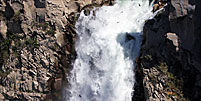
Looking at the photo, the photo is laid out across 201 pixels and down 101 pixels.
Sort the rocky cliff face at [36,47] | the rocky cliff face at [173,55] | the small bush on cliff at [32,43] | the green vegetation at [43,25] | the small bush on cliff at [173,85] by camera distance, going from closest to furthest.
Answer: the rocky cliff face at [173,55] < the small bush on cliff at [173,85] < the rocky cliff face at [36,47] < the small bush on cliff at [32,43] < the green vegetation at [43,25]

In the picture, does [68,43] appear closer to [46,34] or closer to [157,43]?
[46,34]

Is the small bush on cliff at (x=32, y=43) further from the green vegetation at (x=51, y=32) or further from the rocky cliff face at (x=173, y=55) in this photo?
the rocky cliff face at (x=173, y=55)

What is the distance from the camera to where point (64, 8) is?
1739 centimetres

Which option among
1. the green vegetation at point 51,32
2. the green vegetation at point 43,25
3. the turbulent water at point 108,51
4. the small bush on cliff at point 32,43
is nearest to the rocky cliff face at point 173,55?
the turbulent water at point 108,51

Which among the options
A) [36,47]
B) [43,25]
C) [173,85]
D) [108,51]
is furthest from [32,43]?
[173,85]

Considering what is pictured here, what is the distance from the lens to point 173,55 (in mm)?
12477

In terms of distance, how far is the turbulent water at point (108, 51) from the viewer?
14398 millimetres

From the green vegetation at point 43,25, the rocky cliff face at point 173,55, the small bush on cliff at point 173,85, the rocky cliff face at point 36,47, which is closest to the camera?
the rocky cliff face at point 173,55

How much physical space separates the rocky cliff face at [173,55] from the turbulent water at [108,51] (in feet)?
4.20

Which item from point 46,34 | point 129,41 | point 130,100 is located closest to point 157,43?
point 129,41

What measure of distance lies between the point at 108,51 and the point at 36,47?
4418 millimetres

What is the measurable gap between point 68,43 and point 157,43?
5.81 metres

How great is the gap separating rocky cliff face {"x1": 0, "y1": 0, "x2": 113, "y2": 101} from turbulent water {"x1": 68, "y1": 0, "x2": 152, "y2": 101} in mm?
811

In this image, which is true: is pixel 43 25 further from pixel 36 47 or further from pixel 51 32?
pixel 36 47
